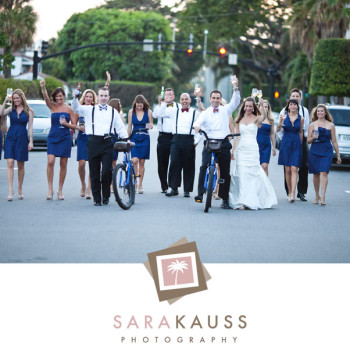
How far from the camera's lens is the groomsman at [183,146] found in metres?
14.5

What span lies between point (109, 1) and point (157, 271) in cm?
9642

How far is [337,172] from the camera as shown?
2280 centimetres

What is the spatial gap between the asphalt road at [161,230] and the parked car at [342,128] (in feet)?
25.9

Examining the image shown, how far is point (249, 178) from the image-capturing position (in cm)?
1341

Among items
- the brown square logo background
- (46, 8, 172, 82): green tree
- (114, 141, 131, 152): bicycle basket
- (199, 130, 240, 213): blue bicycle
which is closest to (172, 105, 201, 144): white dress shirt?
(199, 130, 240, 213): blue bicycle

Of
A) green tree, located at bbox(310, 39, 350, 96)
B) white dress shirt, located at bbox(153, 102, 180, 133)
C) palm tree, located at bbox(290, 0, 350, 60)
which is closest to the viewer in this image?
white dress shirt, located at bbox(153, 102, 180, 133)

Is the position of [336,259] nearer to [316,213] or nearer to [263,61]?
[316,213]

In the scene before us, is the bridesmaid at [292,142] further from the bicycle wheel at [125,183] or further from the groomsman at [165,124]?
the bicycle wheel at [125,183]

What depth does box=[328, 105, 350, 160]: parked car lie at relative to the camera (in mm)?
23109

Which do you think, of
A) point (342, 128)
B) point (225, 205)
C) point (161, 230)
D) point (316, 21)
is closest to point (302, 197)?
point (225, 205)

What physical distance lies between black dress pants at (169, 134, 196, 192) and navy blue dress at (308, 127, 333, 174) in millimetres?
2093

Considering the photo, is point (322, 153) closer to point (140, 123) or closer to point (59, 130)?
point (140, 123)

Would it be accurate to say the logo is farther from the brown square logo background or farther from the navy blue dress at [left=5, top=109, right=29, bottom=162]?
the navy blue dress at [left=5, top=109, right=29, bottom=162]

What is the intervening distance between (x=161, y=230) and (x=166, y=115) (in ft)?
15.6
